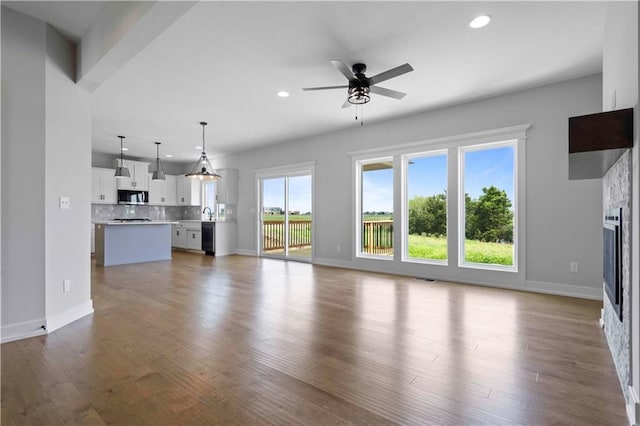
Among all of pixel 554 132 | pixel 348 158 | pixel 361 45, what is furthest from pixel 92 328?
pixel 554 132

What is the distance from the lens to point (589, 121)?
1778 mm

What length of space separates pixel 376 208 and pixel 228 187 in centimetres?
433

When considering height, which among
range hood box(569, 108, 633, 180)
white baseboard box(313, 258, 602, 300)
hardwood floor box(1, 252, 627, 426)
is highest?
range hood box(569, 108, 633, 180)

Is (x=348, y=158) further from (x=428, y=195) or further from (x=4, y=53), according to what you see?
(x=4, y=53)

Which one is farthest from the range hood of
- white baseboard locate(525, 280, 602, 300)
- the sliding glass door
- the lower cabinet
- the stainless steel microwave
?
the stainless steel microwave

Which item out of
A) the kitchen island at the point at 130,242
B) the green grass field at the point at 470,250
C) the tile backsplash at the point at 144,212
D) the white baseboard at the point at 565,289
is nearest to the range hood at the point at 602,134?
the white baseboard at the point at 565,289

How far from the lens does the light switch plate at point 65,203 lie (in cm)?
301

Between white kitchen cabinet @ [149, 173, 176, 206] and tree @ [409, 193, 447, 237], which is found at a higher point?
white kitchen cabinet @ [149, 173, 176, 206]

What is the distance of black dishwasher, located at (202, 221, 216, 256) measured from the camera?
8180 millimetres

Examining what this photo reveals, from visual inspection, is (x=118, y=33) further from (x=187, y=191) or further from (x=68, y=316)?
(x=187, y=191)

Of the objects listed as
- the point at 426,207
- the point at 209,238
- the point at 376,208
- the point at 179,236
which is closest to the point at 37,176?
→ the point at 376,208

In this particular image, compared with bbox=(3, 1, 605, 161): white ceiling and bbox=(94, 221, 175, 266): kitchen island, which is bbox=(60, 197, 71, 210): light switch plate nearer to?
bbox=(3, 1, 605, 161): white ceiling

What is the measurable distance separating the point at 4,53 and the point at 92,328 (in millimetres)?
2462

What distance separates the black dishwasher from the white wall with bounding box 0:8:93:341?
497cm
